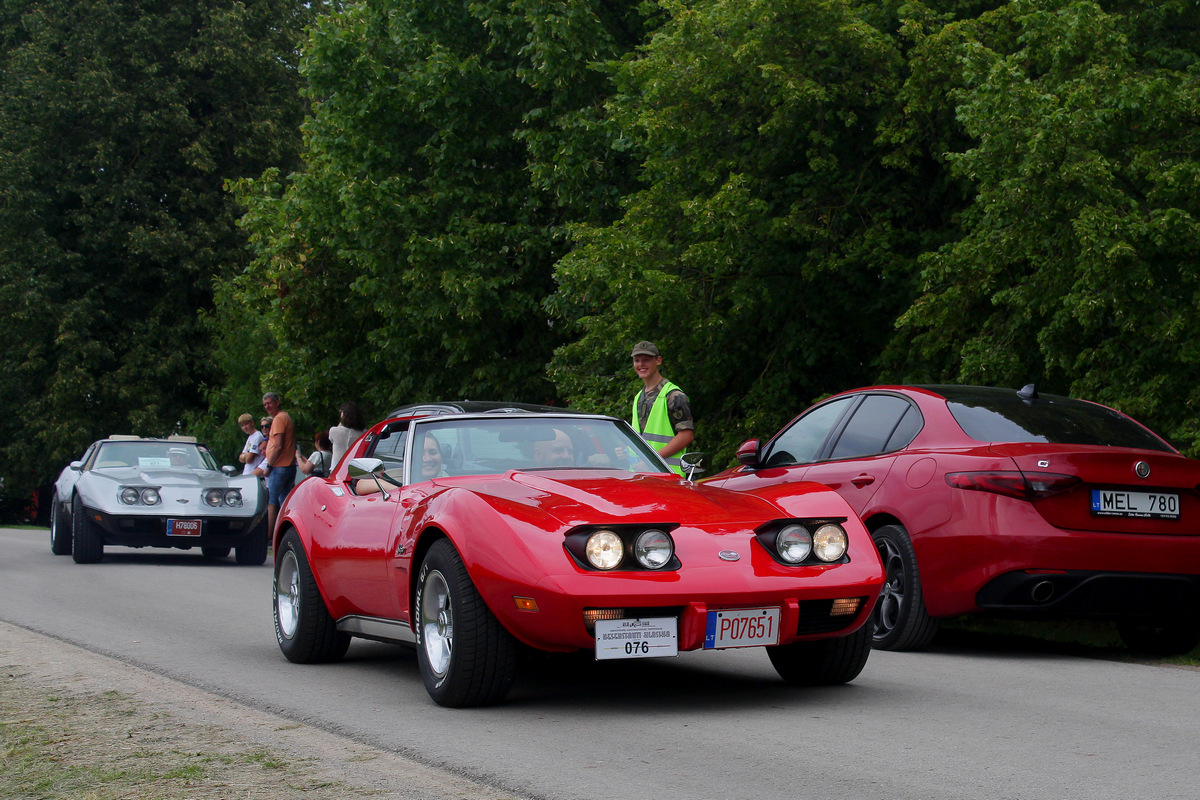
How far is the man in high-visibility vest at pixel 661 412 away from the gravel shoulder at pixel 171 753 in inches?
174

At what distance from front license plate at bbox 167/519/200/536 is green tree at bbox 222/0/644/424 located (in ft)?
21.2

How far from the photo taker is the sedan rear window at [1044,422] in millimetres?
7910

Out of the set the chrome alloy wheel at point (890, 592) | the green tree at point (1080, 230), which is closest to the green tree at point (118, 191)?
the green tree at point (1080, 230)

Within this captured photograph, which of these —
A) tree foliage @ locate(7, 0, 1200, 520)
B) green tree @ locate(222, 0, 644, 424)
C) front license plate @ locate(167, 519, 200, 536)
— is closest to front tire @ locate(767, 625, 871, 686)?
tree foliage @ locate(7, 0, 1200, 520)

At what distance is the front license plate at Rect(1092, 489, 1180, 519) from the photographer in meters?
7.41

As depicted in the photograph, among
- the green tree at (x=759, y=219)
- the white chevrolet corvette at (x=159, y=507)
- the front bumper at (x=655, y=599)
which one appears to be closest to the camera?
the front bumper at (x=655, y=599)

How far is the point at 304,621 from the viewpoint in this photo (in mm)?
7738

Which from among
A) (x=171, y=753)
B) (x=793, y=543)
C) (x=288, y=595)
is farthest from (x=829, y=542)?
(x=288, y=595)

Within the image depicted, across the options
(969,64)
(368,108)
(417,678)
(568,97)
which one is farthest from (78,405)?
(417,678)

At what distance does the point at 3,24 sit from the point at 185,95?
574 centimetres

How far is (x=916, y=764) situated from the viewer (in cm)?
492

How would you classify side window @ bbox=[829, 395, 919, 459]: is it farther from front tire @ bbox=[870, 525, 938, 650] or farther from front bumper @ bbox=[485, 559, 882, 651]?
front bumper @ bbox=[485, 559, 882, 651]

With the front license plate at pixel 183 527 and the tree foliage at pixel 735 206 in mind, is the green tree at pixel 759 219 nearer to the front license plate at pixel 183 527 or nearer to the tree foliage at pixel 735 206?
the tree foliage at pixel 735 206

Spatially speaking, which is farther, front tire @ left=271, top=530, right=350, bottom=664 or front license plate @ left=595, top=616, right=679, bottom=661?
front tire @ left=271, top=530, right=350, bottom=664
